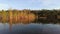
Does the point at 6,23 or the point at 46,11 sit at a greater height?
the point at 46,11

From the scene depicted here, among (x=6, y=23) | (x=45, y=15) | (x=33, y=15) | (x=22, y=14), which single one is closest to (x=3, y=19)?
(x=6, y=23)

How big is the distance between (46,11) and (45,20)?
0.47 m

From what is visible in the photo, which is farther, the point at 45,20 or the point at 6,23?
the point at 45,20

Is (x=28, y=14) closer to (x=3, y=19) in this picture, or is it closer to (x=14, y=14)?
(x=14, y=14)

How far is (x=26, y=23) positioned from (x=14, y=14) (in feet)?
2.00

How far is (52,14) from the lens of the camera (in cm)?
574

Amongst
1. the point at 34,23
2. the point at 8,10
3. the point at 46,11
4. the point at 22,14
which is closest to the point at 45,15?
the point at 46,11

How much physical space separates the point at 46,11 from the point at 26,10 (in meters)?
0.80

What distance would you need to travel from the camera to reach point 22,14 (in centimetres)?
571

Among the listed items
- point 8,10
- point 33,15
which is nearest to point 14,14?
point 8,10

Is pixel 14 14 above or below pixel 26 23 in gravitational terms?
above

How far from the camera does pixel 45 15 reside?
227 inches

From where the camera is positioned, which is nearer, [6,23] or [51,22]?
[6,23]

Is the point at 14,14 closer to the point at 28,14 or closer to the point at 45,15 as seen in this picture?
the point at 28,14
